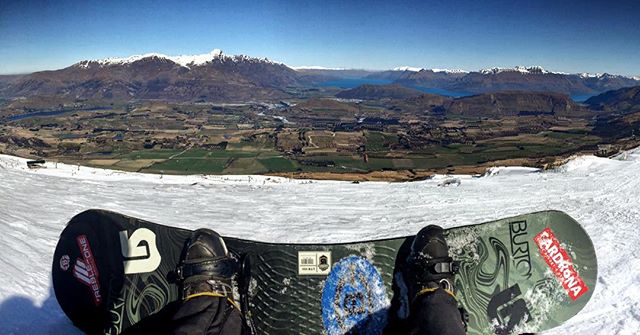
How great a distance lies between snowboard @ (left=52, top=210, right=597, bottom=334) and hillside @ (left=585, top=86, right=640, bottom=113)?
195 m

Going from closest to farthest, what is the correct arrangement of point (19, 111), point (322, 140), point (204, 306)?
1. point (204, 306)
2. point (322, 140)
3. point (19, 111)

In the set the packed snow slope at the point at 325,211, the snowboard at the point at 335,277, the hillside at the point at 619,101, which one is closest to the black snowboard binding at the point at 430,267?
the snowboard at the point at 335,277

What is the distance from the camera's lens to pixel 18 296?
3865mm

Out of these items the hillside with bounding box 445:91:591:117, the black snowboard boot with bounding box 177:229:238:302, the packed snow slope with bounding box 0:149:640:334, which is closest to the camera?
the black snowboard boot with bounding box 177:229:238:302

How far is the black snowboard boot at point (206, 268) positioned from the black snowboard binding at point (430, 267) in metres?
1.52

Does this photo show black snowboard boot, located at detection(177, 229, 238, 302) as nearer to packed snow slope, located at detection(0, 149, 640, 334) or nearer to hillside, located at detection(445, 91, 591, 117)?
packed snow slope, located at detection(0, 149, 640, 334)

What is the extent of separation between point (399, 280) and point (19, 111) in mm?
162695

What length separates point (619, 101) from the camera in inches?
6836

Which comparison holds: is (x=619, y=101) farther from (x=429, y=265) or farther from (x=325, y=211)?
(x=429, y=265)

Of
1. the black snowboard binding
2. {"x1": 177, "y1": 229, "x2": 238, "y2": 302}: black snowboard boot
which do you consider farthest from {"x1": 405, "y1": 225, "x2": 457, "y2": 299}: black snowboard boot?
{"x1": 177, "y1": 229, "x2": 238, "y2": 302}: black snowboard boot

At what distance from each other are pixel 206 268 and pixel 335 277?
1.25m

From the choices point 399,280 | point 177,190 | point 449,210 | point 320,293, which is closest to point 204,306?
point 320,293

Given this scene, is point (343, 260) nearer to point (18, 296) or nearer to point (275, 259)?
point (275, 259)

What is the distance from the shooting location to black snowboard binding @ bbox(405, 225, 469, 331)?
2887 millimetres
